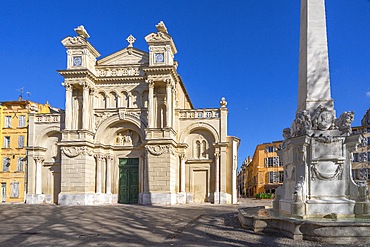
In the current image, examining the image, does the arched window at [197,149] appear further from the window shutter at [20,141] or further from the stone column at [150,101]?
the window shutter at [20,141]

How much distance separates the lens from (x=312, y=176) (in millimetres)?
10977

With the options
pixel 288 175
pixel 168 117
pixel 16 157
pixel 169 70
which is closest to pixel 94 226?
pixel 288 175

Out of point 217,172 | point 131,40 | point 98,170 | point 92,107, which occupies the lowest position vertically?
point 217,172

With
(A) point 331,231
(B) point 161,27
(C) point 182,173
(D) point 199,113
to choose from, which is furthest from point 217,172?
(A) point 331,231

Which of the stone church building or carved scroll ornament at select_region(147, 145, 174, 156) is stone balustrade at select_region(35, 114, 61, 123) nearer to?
the stone church building

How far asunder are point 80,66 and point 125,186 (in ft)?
34.8

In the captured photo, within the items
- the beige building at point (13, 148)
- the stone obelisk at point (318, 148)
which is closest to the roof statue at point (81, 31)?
the beige building at point (13, 148)

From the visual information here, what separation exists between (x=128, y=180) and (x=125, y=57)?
1057cm

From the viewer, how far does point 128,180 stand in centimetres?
3203

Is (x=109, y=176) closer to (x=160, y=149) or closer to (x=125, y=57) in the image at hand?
(x=160, y=149)

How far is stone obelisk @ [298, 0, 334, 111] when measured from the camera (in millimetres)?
11750

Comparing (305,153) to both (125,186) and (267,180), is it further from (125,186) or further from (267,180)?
(267,180)

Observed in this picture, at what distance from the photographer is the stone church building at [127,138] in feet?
97.6

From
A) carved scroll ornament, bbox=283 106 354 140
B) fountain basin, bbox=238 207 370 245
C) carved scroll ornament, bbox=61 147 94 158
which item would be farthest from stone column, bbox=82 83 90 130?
fountain basin, bbox=238 207 370 245
